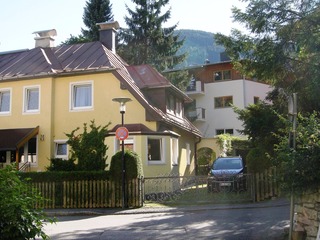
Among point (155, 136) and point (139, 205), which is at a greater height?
point (155, 136)

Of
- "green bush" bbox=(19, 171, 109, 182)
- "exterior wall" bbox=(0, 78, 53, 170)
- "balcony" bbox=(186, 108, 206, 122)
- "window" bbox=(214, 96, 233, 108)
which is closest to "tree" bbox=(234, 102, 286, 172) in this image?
"green bush" bbox=(19, 171, 109, 182)

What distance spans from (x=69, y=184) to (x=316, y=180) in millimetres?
11519

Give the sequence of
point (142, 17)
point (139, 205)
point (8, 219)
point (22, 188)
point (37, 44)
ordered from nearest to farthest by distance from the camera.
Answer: point (8, 219) < point (22, 188) < point (139, 205) < point (37, 44) < point (142, 17)

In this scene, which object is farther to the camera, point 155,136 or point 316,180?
point 155,136

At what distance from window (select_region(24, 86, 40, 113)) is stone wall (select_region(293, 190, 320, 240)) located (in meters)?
18.6

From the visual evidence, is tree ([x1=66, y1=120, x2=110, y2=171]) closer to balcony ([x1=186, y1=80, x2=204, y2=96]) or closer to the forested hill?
balcony ([x1=186, y1=80, x2=204, y2=96])

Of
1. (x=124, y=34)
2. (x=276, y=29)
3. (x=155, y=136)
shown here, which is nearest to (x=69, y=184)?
(x=155, y=136)

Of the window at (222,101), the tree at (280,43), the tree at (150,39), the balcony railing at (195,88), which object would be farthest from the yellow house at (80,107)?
the window at (222,101)

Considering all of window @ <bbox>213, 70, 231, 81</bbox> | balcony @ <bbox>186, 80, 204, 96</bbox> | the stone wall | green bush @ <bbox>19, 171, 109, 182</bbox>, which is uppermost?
window @ <bbox>213, 70, 231, 81</bbox>

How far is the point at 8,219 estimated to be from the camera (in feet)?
18.8

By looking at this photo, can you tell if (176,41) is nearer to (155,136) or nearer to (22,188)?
(155,136)

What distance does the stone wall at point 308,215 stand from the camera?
8.19 metres

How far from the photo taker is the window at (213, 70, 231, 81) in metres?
44.2

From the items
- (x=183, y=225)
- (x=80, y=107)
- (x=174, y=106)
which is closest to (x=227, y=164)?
(x=174, y=106)
